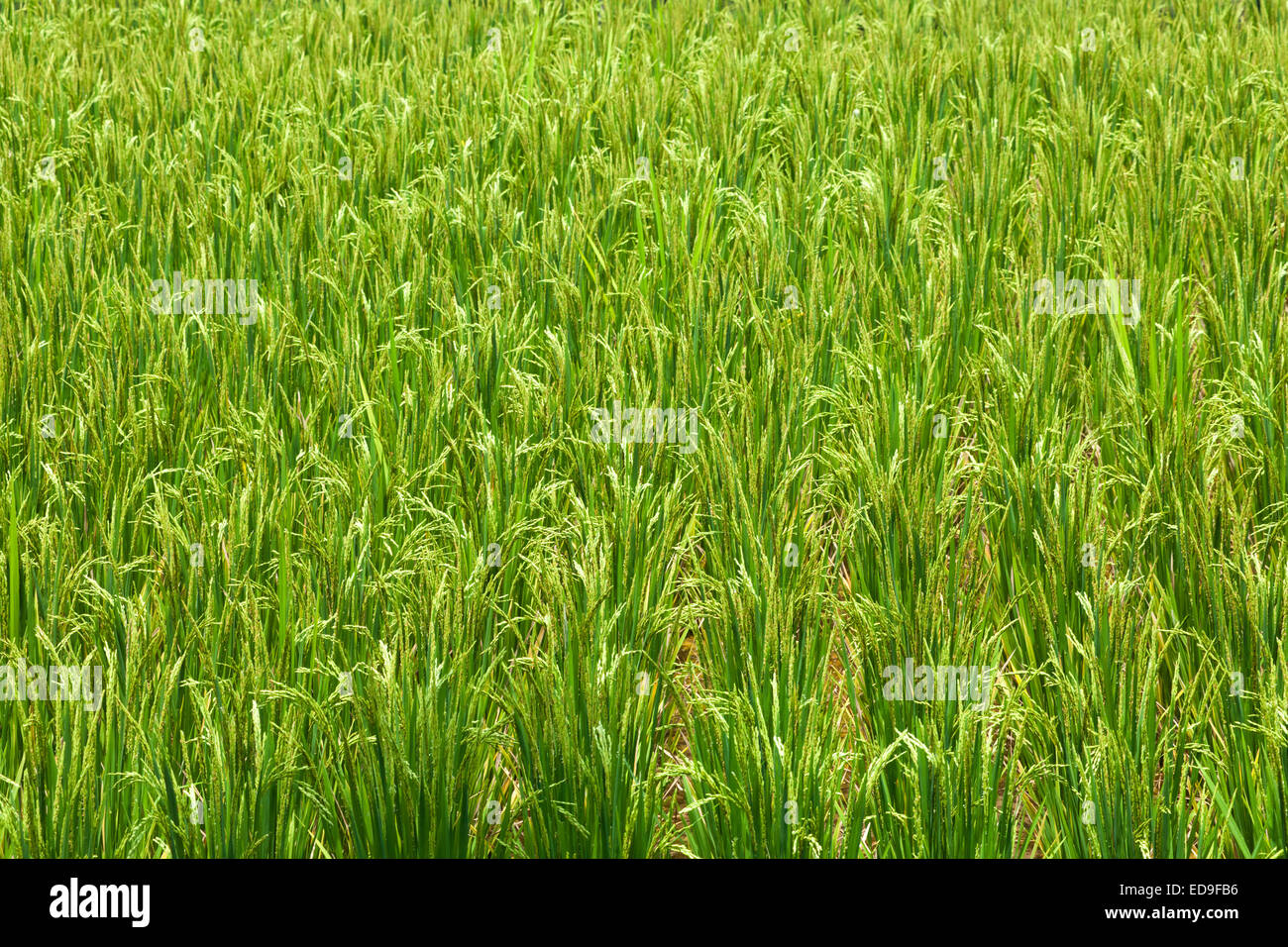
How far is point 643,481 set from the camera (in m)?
2.76

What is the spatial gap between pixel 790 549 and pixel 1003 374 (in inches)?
29.9

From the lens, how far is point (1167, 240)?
395 cm

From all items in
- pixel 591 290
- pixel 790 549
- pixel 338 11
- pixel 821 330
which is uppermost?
pixel 338 11

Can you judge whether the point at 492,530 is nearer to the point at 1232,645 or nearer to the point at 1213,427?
the point at 1232,645

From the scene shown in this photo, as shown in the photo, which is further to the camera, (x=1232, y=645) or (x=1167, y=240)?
(x=1167, y=240)

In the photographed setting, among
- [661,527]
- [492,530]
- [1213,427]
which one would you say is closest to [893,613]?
[661,527]

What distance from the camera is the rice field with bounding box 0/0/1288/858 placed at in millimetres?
1996

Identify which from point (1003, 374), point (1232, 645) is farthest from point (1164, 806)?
point (1003, 374)

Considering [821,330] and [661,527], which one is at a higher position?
[821,330]

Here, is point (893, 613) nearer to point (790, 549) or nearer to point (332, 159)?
point (790, 549)

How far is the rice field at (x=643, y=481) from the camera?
2.00 metres

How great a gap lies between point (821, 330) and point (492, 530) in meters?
1.20
